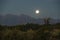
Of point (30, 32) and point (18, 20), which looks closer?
point (30, 32)

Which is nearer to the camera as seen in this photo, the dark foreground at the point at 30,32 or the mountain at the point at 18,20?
the dark foreground at the point at 30,32

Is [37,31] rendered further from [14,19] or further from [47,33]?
[14,19]

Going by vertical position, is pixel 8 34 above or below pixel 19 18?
below

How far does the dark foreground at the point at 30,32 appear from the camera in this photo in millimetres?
14641

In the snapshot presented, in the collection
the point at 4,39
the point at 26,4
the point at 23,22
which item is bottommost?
the point at 4,39

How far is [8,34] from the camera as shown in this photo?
14.8 metres

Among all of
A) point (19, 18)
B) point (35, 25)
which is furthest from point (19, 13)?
point (35, 25)

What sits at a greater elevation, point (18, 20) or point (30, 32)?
point (18, 20)

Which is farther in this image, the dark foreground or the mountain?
the mountain

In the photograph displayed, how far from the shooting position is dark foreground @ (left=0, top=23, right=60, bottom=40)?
14641 mm

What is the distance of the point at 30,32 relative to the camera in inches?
580

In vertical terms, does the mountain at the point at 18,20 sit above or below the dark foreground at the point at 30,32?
above

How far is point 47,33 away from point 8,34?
2.33m

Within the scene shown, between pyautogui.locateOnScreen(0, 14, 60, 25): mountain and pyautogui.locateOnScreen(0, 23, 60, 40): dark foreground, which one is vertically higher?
pyautogui.locateOnScreen(0, 14, 60, 25): mountain
